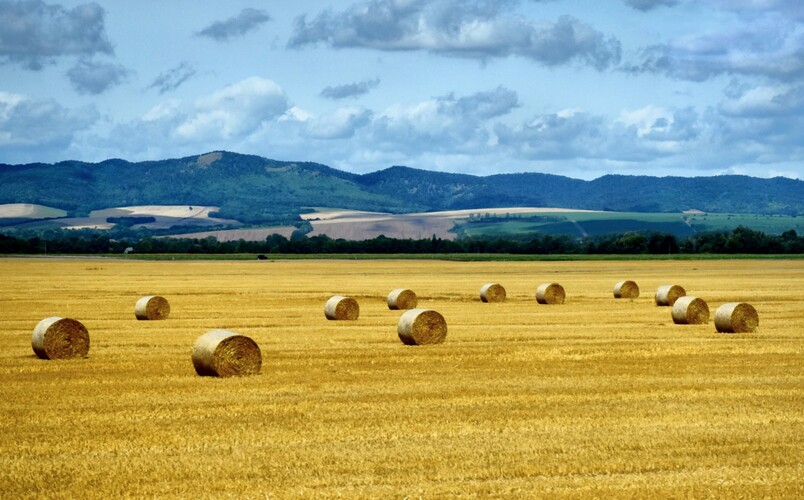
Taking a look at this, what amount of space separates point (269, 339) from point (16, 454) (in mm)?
13390

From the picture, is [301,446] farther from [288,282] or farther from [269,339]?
[288,282]

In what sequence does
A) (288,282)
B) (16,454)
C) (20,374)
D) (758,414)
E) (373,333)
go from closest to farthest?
1. (16,454)
2. (758,414)
3. (20,374)
4. (373,333)
5. (288,282)

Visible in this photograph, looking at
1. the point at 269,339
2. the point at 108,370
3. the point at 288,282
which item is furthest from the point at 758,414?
the point at 288,282

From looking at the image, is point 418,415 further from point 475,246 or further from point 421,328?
point 475,246

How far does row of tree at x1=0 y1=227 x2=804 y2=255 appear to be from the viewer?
115 m

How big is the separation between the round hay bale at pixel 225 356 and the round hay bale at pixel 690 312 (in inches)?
586

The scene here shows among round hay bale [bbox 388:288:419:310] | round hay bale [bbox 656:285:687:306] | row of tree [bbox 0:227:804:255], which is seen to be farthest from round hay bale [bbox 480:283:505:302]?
row of tree [bbox 0:227:804:255]

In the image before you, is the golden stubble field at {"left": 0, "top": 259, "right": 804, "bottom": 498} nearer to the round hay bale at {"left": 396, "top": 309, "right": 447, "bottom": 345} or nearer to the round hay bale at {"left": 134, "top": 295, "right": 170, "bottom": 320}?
the round hay bale at {"left": 396, "top": 309, "right": 447, "bottom": 345}

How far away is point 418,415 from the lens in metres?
15.6

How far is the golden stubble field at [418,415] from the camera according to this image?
12008 millimetres

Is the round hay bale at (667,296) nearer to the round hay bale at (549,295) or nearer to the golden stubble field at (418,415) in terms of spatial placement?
the round hay bale at (549,295)

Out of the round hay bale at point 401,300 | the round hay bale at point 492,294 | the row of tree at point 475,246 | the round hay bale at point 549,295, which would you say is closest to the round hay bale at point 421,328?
the round hay bale at point 401,300

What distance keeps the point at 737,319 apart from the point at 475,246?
99.4 meters

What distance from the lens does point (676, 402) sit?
16.7m
